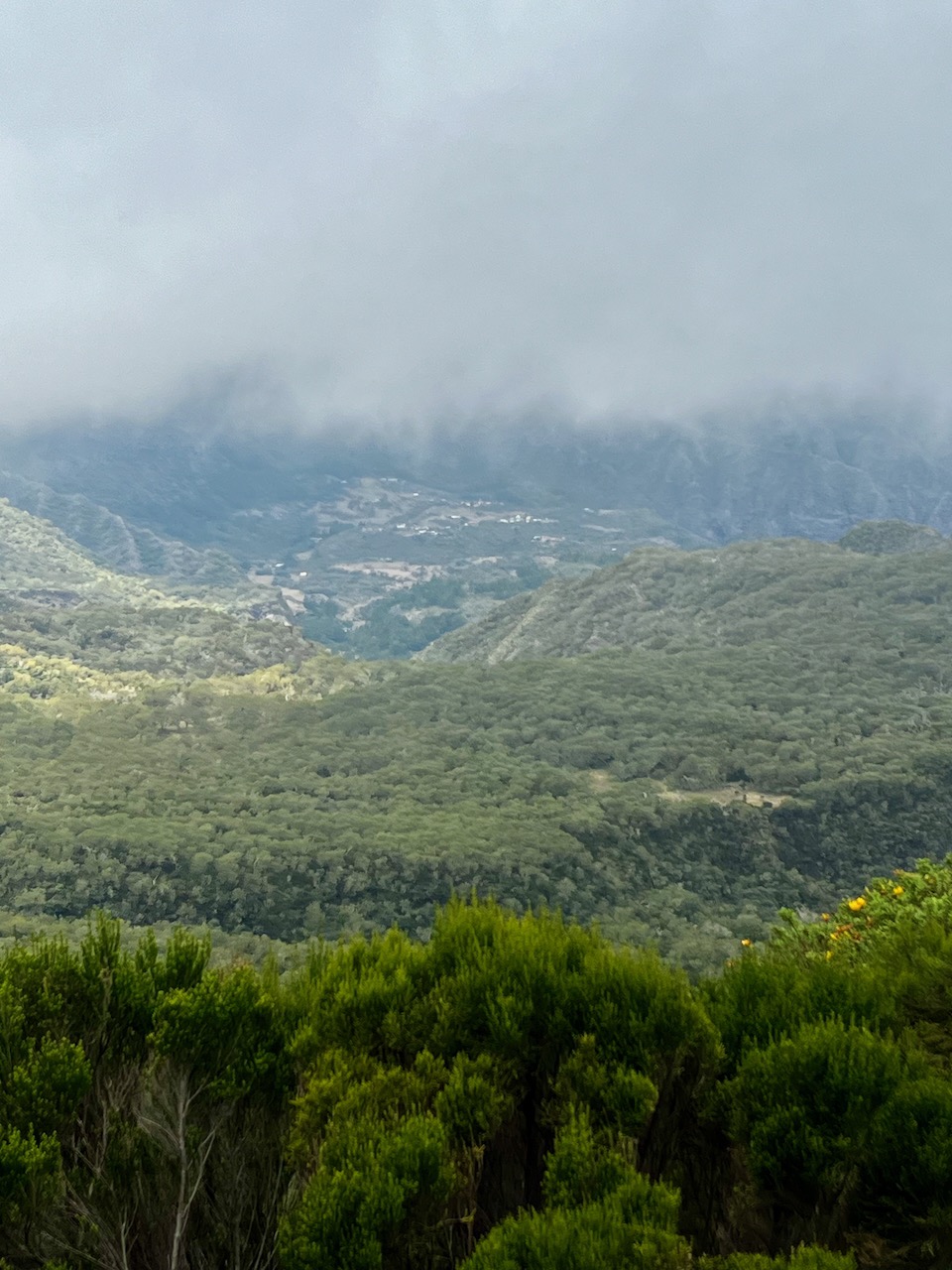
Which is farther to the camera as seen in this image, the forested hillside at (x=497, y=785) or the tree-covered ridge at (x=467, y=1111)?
the forested hillside at (x=497, y=785)

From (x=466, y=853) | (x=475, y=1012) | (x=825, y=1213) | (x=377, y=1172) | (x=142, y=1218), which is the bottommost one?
(x=466, y=853)

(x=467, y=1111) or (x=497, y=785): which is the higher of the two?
(x=467, y=1111)

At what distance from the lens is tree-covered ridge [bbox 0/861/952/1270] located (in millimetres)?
6383

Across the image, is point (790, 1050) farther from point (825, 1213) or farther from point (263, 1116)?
point (263, 1116)

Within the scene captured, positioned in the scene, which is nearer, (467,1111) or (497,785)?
(467,1111)

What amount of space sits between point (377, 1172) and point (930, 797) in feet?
352

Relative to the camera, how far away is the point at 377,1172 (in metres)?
6.26

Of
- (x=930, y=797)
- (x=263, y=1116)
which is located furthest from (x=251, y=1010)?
(x=930, y=797)

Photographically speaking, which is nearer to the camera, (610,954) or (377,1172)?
(377,1172)

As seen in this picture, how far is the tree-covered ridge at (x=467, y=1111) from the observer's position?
6.38 m

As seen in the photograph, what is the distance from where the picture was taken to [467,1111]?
707 centimetres

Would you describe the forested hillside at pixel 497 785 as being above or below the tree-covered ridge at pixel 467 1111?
below

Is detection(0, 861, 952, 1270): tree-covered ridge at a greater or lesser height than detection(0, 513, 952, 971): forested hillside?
greater

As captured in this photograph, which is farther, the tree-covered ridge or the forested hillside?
the forested hillside
